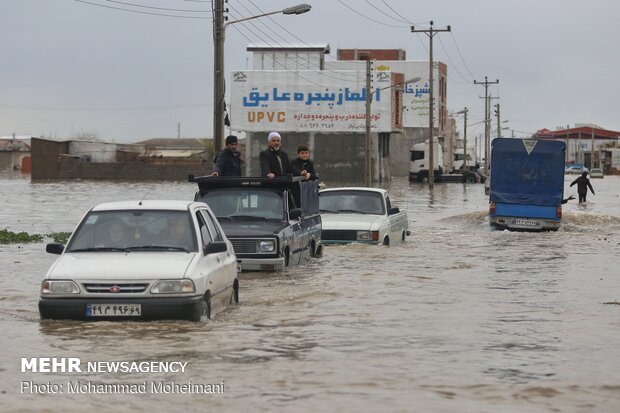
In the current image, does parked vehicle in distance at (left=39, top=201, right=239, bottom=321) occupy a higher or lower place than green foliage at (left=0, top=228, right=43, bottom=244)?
higher

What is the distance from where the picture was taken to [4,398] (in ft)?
29.4

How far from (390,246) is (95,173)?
255 feet

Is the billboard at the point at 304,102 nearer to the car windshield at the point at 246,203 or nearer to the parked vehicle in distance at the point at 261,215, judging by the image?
the parked vehicle in distance at the point at 261,215

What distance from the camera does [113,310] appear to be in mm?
12109

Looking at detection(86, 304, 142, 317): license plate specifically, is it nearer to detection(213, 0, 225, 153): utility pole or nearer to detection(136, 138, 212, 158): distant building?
detection(213, 0, 225, 153): utility pole

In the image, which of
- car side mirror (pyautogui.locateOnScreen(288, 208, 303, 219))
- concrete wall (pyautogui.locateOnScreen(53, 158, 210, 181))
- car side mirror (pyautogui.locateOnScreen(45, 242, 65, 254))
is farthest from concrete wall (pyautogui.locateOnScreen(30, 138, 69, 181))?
car side mirror (pyautogui.locateOnScreen(45, 242, 65, 254))

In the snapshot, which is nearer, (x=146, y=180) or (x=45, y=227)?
(x=45, y=227)

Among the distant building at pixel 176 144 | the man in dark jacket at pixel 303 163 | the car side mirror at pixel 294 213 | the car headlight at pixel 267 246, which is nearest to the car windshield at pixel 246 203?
the car side mirror at pixel 294 213

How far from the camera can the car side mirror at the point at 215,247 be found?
1292 centimetres

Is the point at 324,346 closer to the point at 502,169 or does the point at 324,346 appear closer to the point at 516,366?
the point at 516,366

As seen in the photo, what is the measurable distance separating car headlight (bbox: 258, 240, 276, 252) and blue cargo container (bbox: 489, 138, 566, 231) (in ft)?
56.8

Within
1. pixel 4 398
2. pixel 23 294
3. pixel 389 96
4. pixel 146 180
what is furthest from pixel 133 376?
pixel 146 180

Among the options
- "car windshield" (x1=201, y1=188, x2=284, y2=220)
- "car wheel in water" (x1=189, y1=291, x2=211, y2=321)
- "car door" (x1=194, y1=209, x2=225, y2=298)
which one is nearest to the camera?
"car wheel in water" (x1=189, y1=291, x2=211, y2=321)

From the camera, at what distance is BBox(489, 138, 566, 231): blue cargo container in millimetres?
34344
